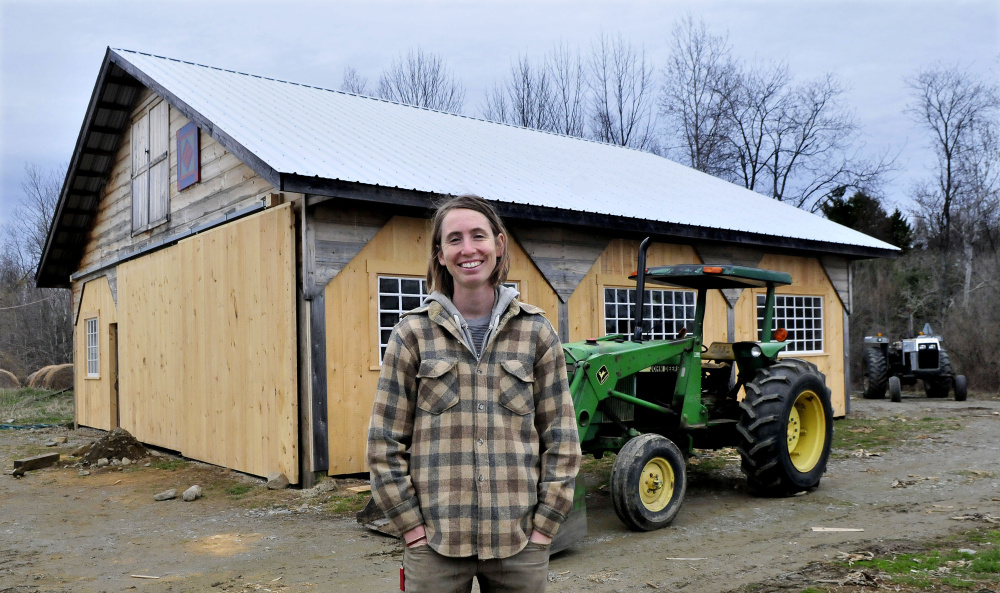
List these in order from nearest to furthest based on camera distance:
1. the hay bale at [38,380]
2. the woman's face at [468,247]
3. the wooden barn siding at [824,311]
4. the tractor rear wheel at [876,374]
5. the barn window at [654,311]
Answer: the woman's face at [468,247] < the barn window at [654,311] < the wooden barn siding at [824,311] < the tractor rear wheel at [876,374] < the hay bale at [38,380]

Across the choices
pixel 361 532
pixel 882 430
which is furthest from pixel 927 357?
pixel 361 532

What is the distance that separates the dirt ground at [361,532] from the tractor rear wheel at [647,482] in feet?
0.49

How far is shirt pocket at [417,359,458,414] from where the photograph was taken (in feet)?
8.09

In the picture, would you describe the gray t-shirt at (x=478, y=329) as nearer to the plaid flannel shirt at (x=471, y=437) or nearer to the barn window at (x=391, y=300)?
the plaid flannel shirt at (x=471, y=437)

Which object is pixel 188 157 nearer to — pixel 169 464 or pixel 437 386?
pixel 169 464

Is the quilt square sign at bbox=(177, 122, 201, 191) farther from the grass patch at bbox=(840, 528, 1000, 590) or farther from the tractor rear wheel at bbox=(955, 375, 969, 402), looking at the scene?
the tractor rear wheel at bbox=(955, 375, 969, 402)

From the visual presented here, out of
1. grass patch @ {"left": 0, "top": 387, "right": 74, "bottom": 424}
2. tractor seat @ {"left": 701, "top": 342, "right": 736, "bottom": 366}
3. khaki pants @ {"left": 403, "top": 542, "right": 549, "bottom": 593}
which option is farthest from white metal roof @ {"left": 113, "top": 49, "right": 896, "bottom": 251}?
grass patch @ {"left": 0, "top": 387, "right": 74, "bottom": 424}

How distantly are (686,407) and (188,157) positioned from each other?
8.09 metres

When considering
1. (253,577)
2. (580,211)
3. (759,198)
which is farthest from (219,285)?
(759,198)

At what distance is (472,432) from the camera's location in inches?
97.3

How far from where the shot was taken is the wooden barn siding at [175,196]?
10445 millimetres

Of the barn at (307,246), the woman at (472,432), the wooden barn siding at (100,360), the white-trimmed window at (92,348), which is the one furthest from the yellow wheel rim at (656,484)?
the white-trimmed window at (92,348)

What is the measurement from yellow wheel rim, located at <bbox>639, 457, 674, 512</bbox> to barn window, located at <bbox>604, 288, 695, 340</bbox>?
468 cm

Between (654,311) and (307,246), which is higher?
(307,246)
